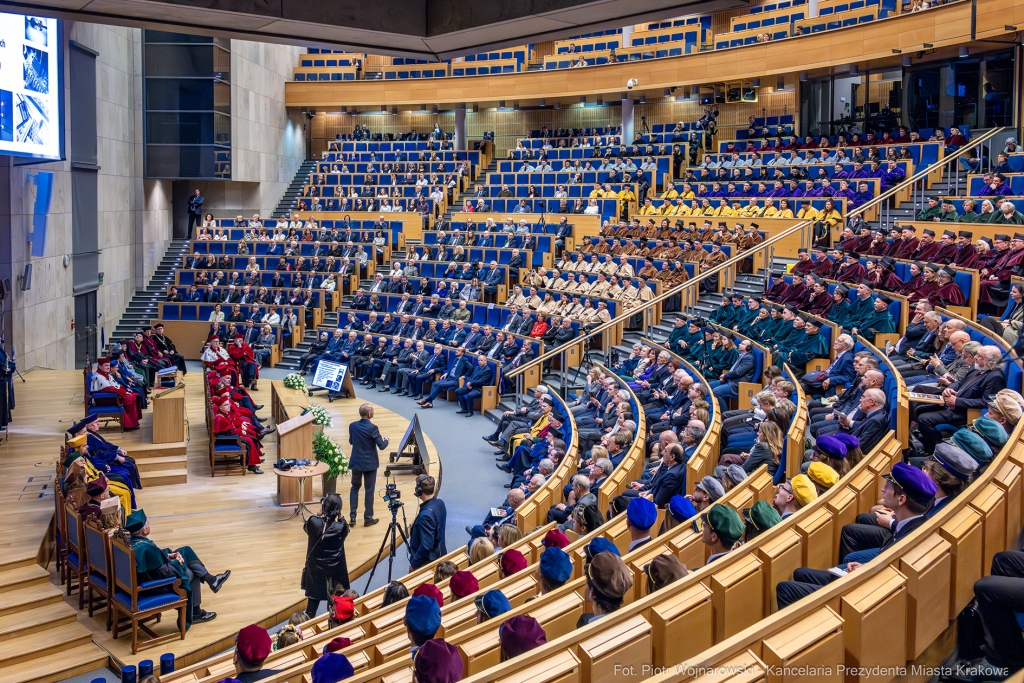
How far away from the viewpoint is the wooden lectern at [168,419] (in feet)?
29.5

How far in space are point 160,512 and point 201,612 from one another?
2.24 metres

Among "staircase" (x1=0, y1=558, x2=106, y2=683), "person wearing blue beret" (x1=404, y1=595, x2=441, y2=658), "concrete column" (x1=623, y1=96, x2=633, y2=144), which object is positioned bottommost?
"staircase" (x1=0, y1=558, x2=106, y2=683)

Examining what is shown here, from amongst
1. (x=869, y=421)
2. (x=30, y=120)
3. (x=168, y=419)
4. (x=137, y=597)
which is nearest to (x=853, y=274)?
(x=869, y=421)

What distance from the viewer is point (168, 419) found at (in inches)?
356

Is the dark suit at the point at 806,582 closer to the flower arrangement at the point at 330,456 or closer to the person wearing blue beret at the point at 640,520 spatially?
the person wearing blue beret at the point at 640,520

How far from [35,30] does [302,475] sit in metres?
6.90

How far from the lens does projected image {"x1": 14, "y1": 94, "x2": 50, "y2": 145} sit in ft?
31.8

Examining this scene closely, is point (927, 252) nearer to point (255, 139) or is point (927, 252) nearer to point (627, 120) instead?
point (627, 120)

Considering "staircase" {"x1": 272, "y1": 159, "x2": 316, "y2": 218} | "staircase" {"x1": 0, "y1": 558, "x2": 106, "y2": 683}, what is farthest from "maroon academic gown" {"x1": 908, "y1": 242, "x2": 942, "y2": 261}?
"staircase" {"x1": 272, "y1": 159, "x2": 316, "y2": 218}

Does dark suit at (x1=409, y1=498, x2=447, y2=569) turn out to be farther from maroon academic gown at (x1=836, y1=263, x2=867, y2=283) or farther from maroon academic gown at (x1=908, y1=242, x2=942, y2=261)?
maroon academic gown at (x1=908, y1=242, x2=942, y2=261)

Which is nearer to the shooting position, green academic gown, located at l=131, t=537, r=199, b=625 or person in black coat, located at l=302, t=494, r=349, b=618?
green academic gown, located at l=131, t=537, r=199, b=625

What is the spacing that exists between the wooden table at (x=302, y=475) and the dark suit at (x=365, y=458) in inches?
16.6

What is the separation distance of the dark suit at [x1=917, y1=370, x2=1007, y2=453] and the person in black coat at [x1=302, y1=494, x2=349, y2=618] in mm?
4020

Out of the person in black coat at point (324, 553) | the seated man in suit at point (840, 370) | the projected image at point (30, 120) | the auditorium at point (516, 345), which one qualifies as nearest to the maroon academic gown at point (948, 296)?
the auditorium at point (516, 345)
